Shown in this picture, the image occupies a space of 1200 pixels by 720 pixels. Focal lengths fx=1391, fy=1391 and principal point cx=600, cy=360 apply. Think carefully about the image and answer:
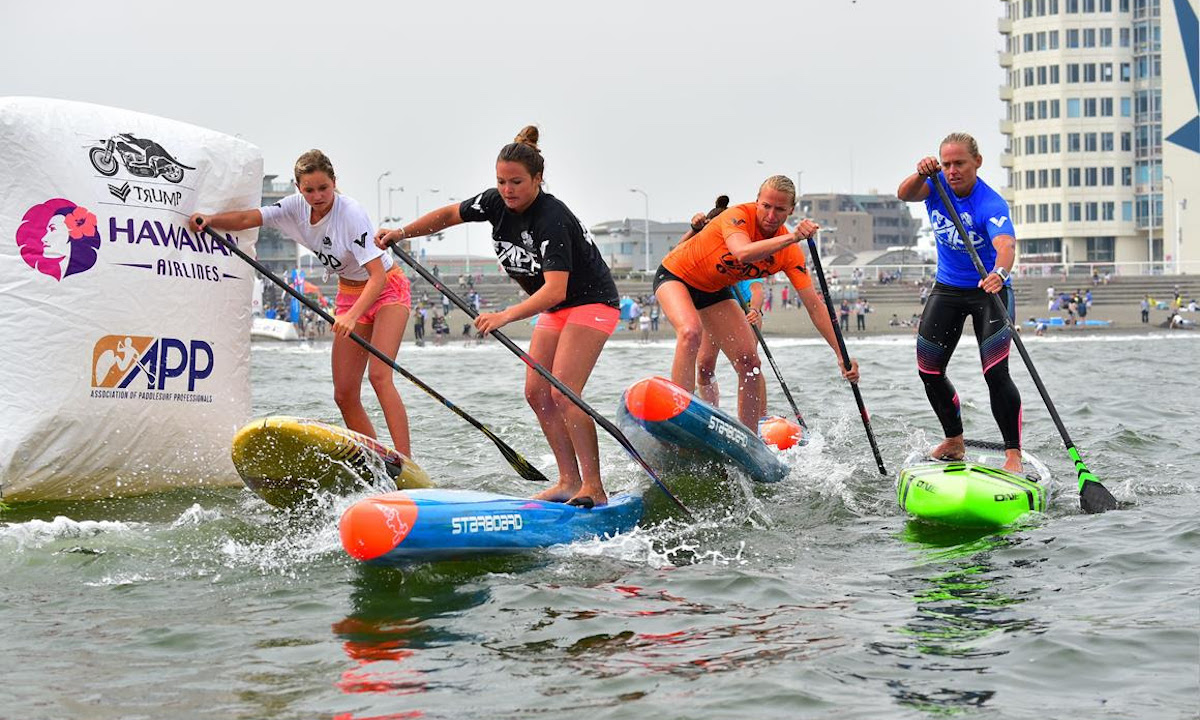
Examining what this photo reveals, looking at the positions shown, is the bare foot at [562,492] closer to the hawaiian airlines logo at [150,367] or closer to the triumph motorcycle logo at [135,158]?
the hawaiian airlines logo at [150,367]

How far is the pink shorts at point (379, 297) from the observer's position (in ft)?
29.5

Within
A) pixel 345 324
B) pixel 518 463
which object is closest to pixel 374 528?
pixel 345 324

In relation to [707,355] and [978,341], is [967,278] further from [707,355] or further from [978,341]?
[707,355]

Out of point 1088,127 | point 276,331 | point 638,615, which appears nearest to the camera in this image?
point 638,615

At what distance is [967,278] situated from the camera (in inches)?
379

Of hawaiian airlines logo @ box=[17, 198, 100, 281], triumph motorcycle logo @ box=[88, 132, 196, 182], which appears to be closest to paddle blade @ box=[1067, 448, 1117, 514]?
triumph motorcycle logo @ box=[88, 132, 196, 182]

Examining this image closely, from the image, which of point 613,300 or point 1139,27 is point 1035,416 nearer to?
point 613,300

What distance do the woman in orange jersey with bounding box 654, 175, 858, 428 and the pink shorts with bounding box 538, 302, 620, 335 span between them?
1.29m

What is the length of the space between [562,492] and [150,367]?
278cm

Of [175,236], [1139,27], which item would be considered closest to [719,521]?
[175,236]

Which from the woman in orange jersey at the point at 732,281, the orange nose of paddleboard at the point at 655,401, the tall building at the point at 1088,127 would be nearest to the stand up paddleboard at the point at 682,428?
the orange nose of paddleboard at the point at 655,401

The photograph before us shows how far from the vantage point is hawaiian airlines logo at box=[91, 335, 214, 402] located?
333 inches

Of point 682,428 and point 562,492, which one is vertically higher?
point 682,428

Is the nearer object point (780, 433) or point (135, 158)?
point (135, 158)
